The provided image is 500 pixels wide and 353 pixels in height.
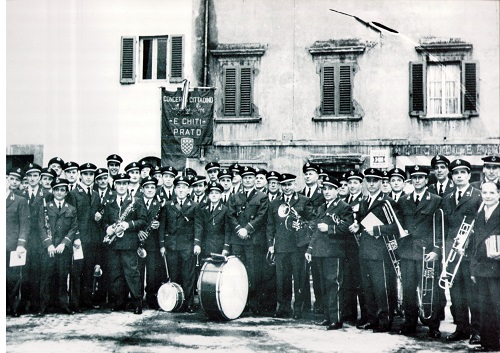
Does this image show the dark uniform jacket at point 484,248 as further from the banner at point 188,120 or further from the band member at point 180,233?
the band member at point 180,233

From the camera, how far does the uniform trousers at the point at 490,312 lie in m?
3.80

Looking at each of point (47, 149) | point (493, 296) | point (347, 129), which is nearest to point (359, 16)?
point (347, 129)

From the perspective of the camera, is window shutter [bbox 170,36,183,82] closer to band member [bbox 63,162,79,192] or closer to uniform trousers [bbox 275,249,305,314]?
band member [bbox 63,162,79,192]

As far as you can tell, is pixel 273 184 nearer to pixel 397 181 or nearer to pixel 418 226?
pixel 397 181

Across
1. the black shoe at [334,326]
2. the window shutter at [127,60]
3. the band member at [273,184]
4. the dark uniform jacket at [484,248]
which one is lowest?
the black shoe at [334,326]

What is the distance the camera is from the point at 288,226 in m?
4.80

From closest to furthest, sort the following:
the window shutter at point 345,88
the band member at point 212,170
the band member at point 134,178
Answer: the window shutter at point 345,88
the band member at point 212,170
the band member at point 134,178

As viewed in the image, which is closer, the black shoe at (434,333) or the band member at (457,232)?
the band member at (457,232)

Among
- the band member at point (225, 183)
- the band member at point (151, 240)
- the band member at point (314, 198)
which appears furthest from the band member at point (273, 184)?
the band member at point (151, 240)

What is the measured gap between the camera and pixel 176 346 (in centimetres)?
416

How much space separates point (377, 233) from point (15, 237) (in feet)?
9.54

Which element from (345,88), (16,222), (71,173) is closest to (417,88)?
(345,88)

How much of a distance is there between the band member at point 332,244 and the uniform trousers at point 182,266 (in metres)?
1.06

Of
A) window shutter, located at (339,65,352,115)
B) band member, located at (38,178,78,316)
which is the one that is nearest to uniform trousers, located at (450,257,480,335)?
window shutter, located at (339,65,352,115)
